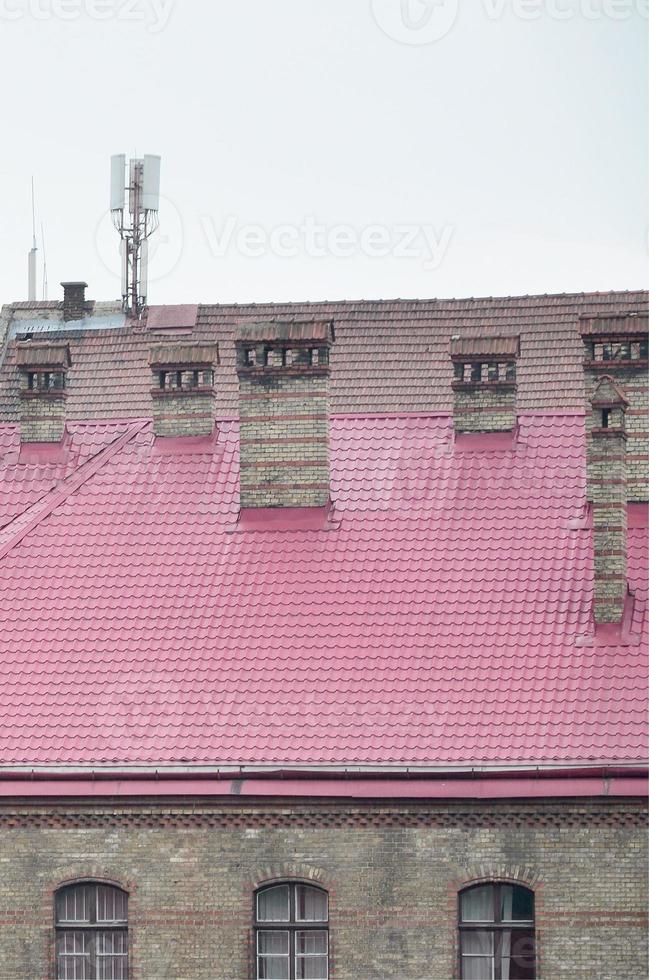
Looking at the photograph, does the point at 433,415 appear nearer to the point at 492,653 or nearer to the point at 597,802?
the point at 492,653

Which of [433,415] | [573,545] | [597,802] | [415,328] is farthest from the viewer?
[415,328]

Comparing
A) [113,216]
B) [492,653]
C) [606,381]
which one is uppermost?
[113,216]

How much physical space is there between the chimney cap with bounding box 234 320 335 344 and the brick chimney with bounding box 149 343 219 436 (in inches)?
36.7

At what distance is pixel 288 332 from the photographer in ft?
83.4

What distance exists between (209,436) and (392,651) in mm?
4791

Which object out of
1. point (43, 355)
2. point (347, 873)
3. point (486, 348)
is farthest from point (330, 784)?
A: point (43, 355)

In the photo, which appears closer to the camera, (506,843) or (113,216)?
(506,843)

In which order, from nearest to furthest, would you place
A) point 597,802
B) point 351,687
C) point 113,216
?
point 597,802 → point 351,687 → point 113,216

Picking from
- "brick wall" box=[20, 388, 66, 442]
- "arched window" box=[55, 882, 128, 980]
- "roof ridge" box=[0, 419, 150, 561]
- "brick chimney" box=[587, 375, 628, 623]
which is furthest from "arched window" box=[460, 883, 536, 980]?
"brick wall" box=[20, 388, 66, 442]

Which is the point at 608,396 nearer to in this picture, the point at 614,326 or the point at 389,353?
the point at 614,326

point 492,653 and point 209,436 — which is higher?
point 209,436

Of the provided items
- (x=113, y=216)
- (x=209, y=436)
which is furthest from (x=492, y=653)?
(x=113, y=216)

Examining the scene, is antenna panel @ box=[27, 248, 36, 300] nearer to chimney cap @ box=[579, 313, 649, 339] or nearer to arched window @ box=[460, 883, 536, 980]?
chimney cap @ box=[579, 313, 649, 339]

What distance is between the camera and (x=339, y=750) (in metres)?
21.3
